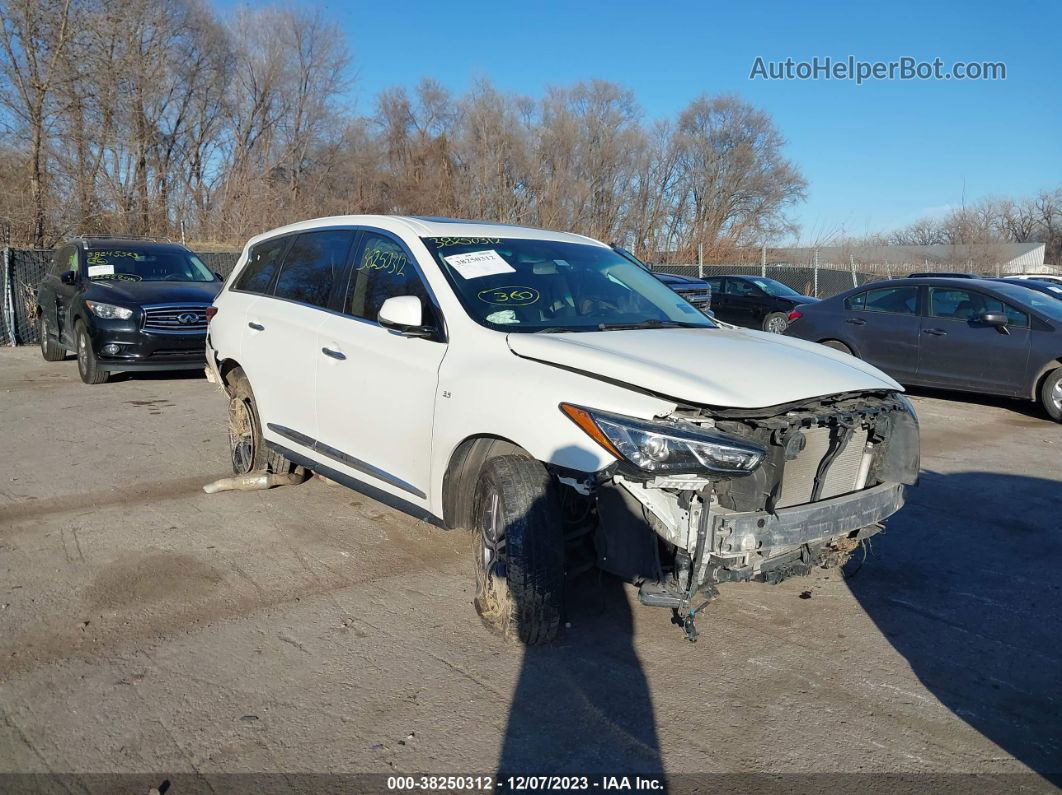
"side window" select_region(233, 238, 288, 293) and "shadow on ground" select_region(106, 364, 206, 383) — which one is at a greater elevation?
"side window" select_region(233, 238, 288, 293)

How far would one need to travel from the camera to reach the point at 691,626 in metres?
3.51

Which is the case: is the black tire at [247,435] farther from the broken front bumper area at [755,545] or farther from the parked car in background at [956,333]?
the parked car in background at [956,333]

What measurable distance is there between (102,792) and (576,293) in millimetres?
3077

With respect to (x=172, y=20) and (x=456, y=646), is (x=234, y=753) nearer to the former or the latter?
(x=456, y=646)

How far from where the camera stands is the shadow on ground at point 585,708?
113 inches

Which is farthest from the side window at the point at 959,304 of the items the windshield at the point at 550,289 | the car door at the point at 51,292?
the car door at the point at 51,292

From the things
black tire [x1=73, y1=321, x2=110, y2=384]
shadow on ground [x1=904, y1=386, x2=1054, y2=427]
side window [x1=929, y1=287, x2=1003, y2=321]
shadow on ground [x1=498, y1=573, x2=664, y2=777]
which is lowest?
shadow on ground [x1=498, y1=573, x2=664, y2=777]

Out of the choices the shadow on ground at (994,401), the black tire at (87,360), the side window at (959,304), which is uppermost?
the side window at (959,304)

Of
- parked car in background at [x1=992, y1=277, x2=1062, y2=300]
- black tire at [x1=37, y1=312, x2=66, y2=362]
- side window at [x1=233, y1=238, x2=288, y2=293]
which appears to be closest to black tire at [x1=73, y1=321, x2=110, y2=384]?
black tire at [x1=37, y1=312, x2=66, y2=362]

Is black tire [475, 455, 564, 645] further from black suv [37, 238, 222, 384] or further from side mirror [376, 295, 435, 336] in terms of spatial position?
black suv [37, 238, 222, 384]

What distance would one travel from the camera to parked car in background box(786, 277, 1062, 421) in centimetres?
945

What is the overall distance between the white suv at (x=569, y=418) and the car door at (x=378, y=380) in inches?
0.5

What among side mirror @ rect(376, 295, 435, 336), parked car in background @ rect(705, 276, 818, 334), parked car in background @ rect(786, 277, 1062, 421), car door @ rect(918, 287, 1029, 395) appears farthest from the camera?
parked car in background @ rect(705, 276, 818, 334)

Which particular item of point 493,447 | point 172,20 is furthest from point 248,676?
point 172,20
